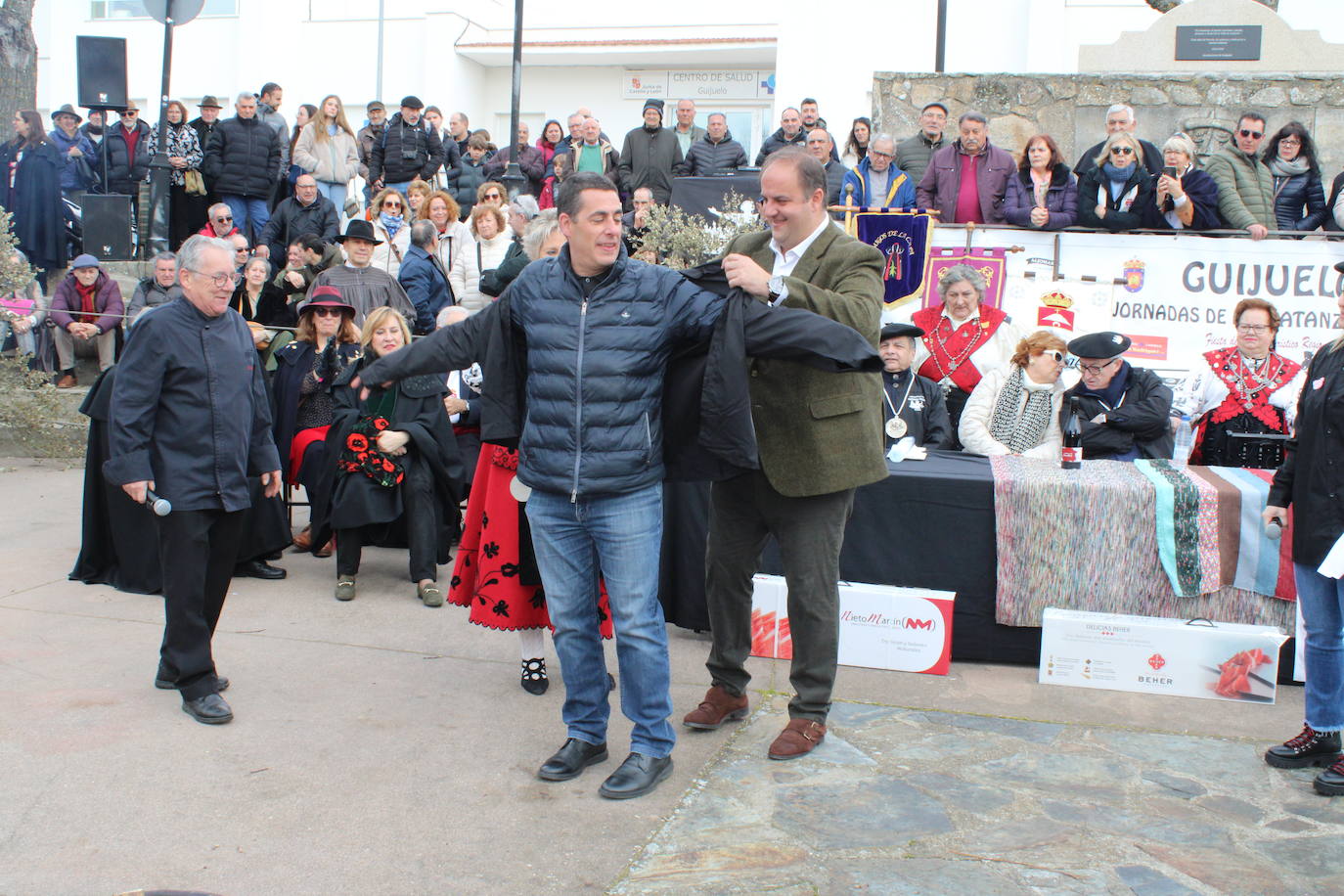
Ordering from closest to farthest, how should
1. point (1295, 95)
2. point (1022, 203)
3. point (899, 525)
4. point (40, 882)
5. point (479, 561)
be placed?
point (40, 882)
point (479, 561)
point (899, 525)
point (1022, 203)
point (1295, 95)

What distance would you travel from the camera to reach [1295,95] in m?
9.90

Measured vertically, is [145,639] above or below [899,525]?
below

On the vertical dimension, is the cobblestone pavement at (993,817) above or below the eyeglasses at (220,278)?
below

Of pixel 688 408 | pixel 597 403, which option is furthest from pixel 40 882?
pixel 688 408

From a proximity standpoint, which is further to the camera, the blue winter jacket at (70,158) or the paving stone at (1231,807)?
the blue winter jacket at (70,158)

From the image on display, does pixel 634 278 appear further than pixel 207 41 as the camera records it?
No

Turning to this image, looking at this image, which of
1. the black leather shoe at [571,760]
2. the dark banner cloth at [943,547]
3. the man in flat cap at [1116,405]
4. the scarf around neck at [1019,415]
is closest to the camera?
the black leather shoe at [571,760]

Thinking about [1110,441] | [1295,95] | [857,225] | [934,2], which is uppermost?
[934,2]

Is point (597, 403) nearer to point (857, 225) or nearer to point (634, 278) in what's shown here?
point (634, 278)

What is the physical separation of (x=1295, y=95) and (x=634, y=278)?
820 cm

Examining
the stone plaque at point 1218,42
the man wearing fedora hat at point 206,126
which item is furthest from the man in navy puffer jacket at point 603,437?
the man wearing fedora hat at point 206,126

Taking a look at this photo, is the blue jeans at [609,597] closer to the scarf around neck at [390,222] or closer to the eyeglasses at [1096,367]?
the eyeglasses at [1096,367]

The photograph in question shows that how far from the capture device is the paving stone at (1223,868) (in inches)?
132

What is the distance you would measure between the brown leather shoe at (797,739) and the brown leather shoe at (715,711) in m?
0.29
